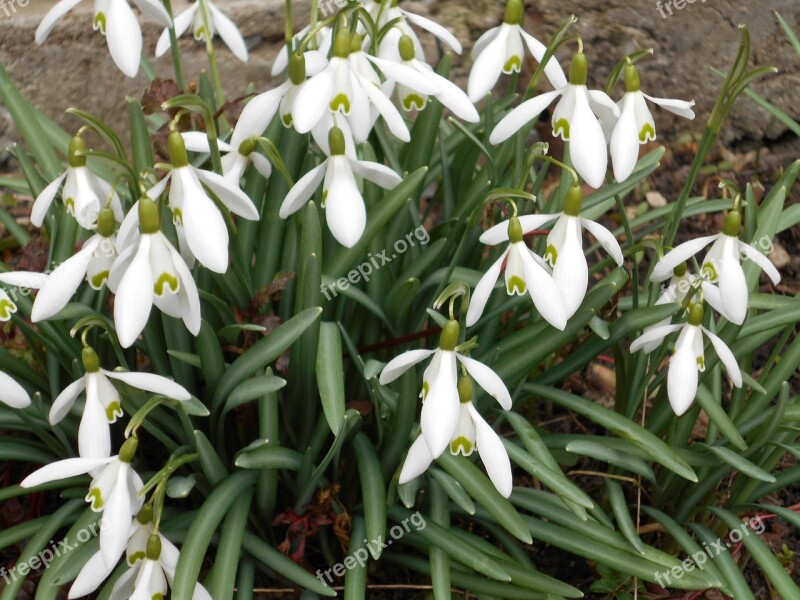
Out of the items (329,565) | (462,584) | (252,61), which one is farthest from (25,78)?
→ (462,584)

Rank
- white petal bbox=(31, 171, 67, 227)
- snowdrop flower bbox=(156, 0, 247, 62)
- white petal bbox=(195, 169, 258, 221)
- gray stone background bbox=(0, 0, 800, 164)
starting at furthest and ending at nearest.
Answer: gray stone background bbox=(0, 0, 800, 164) → snowdrop flower bbox=(156, 0, 247, 62) → white petal bbox=(31, 171, 67, 227) → white petal bbox=(195, 169, 258, 221)

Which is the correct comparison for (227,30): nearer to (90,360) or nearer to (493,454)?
(90,360)

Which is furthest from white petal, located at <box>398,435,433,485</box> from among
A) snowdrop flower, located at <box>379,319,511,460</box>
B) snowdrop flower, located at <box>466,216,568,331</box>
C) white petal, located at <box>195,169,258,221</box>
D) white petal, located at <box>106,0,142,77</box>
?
white petal, located at <box>106,0,142,77</box>

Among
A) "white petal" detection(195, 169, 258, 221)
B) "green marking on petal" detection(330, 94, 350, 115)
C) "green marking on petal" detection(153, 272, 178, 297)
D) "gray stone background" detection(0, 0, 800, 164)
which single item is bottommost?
"gray stone background" detection(0, 0, 800, 164)

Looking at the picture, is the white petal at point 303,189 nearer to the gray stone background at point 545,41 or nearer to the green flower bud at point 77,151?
the green flower bud at point 77,151

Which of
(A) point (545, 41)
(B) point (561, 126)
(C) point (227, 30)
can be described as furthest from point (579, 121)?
(A) point (545, 41)

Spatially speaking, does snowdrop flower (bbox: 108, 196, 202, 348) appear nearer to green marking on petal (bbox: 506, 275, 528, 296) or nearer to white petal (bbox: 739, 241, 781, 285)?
green marking on petal (bbox: 506, 275, 528, 296)
